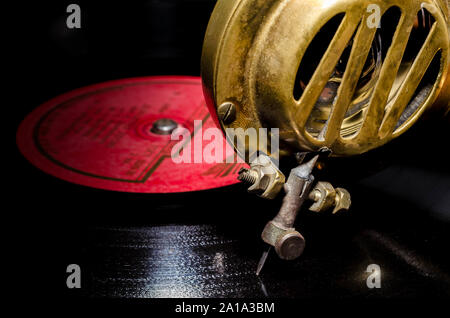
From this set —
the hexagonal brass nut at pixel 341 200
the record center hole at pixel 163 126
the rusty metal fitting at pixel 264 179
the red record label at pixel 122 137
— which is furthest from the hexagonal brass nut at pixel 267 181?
the record center hole at pixel 163 126

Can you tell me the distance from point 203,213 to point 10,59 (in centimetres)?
104

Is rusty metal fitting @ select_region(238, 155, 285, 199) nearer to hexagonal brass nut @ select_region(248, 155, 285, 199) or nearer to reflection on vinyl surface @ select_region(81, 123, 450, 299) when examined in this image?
hexagonal brass nut @ select_region(248, 155, 285, 199)

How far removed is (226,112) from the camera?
2.26 feet

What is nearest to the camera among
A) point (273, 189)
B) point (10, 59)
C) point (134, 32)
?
point (273, 189)

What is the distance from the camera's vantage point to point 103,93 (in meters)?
1.47

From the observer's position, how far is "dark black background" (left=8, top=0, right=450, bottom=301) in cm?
74

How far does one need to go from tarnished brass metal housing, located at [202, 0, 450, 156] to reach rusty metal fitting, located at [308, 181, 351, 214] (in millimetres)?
58

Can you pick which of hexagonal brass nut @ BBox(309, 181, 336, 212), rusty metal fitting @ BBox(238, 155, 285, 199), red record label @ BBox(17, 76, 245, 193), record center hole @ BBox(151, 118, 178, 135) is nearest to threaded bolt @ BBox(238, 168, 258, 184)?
rusty metal fitting @ BBox(238, 155, 285, 199)

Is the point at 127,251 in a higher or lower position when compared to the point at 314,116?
lower

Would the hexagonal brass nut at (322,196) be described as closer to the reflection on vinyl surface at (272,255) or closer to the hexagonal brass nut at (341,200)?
the hexagonal brass nut at (341,200)

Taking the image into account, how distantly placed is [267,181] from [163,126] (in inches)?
25.0

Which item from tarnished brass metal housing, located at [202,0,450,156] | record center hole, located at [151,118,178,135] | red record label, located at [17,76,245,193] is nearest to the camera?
tarnished brass metal housing, located at [202,0,450,156]

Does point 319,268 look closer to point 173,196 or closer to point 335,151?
point 335,151

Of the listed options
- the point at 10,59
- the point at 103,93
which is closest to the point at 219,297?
the point at 103,93
